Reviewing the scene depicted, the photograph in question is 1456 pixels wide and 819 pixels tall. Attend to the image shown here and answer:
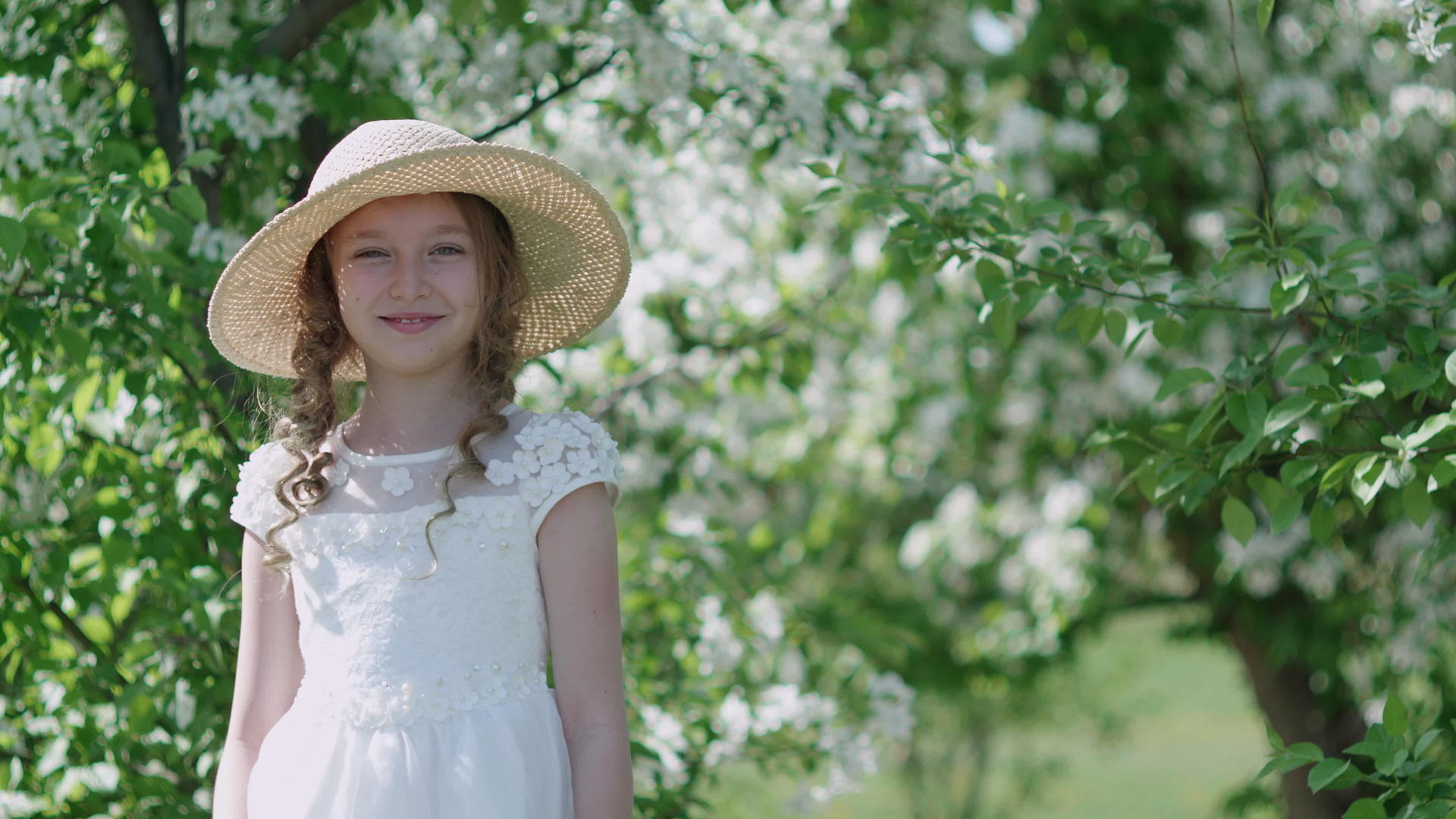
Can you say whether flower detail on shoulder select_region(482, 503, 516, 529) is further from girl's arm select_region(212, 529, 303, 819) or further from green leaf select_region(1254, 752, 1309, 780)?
green leaf select_region(1254, 752, 1309, 780)

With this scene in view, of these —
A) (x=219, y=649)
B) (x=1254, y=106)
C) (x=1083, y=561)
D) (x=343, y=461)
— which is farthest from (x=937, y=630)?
(x=343, y=461)

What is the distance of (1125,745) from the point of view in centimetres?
891

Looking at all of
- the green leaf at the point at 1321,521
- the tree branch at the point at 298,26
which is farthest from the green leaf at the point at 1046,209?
the tree branch at the point at 298,26

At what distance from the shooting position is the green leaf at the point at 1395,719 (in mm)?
1679

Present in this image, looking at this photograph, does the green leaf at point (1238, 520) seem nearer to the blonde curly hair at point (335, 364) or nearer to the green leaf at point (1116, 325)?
the green leaf at point (1116, 325)

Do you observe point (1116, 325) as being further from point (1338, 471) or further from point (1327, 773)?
point (1327, 773)

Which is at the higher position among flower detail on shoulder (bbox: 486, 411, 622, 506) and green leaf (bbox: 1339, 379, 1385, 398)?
flower detail on shoulder (bbox: 486, 411, 622, 506)

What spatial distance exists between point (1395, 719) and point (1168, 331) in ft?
1.94

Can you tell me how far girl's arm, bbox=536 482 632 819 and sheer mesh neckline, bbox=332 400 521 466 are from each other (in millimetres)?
161

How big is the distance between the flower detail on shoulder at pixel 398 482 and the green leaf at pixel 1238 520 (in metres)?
1.05

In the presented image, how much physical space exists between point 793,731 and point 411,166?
5.56ft

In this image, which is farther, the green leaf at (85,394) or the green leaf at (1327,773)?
the green leaf at (85,394)

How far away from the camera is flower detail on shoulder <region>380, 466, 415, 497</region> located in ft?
5.46

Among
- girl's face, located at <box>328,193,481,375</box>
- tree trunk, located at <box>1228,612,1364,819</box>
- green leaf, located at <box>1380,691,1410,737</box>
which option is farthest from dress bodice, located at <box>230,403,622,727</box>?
tree trunk, located at <box>1228,612,1364,819</box>
